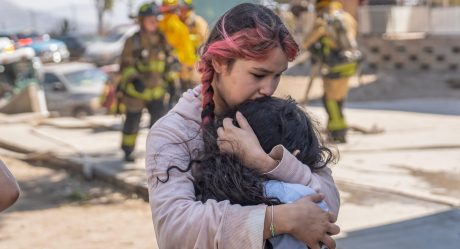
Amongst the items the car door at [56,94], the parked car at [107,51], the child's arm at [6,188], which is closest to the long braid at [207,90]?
the child's arm at [6,188]

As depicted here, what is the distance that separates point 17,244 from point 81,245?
0.51 meters

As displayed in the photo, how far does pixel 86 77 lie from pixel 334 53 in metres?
8.88

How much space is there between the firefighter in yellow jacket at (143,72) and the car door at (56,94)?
7732mm

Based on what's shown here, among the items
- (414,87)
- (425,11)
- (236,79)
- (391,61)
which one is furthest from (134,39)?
(425,11)

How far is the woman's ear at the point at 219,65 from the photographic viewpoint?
2205 mm

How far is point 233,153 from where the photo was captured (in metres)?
2.12

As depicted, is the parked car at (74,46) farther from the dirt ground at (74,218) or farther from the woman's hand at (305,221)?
the woman's hand at (305,221)

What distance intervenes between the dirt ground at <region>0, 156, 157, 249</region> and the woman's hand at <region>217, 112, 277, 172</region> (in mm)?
3805

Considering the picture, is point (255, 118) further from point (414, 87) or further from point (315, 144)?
point (414, 87)

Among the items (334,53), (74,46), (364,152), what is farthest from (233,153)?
(74,46)

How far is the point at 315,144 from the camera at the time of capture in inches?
87.0

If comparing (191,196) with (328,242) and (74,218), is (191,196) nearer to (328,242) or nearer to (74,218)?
(328,242)

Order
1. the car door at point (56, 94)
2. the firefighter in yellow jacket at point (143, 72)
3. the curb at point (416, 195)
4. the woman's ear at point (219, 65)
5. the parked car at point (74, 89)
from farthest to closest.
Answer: the car door at point (56, 94) → the parked car at point (74, 89) → the firefighter in yellow jacket at point (143, 72) → the curb at point (416, 195) → the woman's ear at point (219, 65)

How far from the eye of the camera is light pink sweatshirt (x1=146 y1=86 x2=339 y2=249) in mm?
2035
